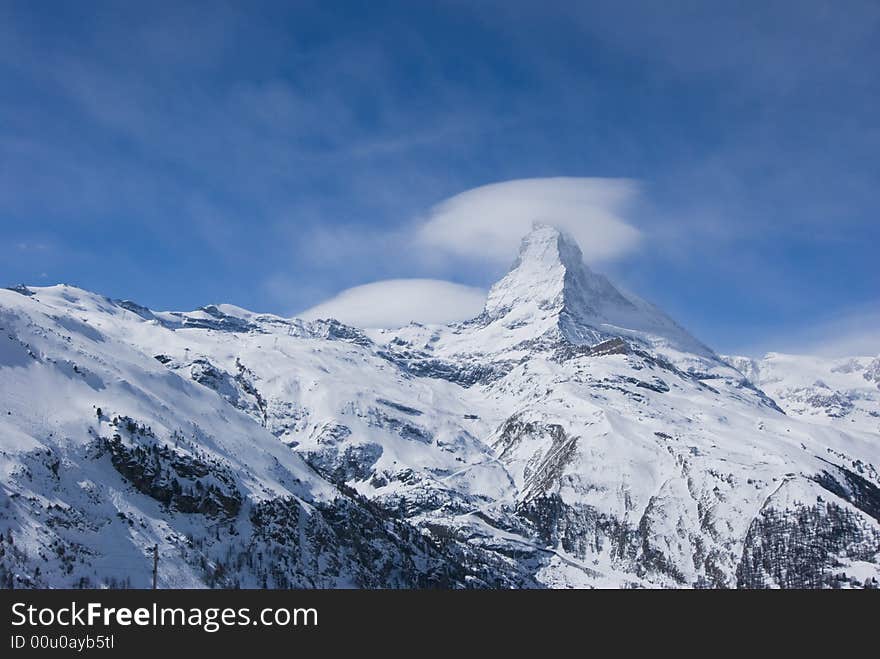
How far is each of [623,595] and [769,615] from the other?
38.6 ft

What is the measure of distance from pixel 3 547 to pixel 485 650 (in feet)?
551

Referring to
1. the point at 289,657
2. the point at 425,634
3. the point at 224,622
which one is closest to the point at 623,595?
the point at 425,634

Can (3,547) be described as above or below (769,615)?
above

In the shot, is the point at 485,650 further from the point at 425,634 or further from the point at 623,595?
the point at 623,595

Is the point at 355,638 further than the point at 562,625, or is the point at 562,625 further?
the point at 562,625

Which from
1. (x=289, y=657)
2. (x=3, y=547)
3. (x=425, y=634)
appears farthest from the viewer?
(x=3, y=547)

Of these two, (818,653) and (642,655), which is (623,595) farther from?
(818,653)

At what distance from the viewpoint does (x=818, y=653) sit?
64938 millimetres

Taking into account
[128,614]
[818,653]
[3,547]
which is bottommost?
[818,653]

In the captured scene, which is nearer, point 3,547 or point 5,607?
point 5,607

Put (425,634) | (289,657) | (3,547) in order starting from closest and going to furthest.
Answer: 1. (289,657)
2. (425,634)
3. (3,547)

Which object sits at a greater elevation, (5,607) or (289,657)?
(5,607)

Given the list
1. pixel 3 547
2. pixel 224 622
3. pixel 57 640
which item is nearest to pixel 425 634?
pixel 224 622

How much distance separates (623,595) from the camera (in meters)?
72.2
